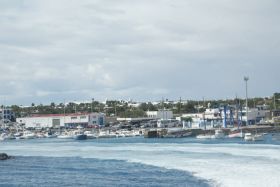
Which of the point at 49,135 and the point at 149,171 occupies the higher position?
the point at 49,135

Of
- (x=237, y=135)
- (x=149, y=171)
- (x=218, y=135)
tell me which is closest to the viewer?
(x=149, y=171)

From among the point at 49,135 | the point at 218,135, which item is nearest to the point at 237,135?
the point at 218,135

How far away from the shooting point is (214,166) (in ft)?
178

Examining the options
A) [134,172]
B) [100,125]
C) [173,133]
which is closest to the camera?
[134,172]

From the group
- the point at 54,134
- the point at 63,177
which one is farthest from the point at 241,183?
the point at 54,134

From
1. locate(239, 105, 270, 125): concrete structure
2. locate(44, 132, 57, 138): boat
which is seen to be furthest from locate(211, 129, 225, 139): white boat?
locate(44, 132, 57, 138): boat

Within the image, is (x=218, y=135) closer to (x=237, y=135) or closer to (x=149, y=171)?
(x=237, y=135)

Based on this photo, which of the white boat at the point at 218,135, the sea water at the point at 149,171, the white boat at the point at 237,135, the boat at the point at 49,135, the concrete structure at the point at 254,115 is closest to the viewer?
the sea water at the point at 149,171

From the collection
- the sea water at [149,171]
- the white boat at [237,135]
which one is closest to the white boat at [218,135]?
the white boat at [237,135]

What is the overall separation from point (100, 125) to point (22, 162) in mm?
124273

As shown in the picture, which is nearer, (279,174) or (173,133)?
(279,174)

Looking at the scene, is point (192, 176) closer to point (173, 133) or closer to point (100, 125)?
point (173, 133)

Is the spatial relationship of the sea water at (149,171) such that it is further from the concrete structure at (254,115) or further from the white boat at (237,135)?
the concrete structure at (254,115)

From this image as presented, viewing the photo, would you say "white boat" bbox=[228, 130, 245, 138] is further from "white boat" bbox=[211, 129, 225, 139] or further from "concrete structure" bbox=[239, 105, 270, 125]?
"concrete structure" bbox=[239, 105, 270, 125]
